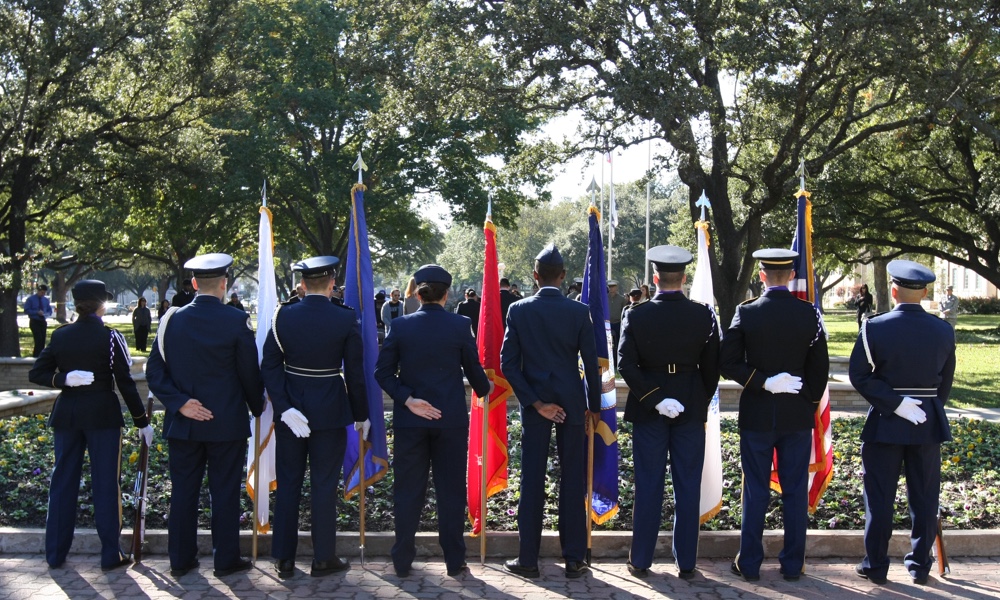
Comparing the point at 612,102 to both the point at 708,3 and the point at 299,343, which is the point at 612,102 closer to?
the point at 708,3

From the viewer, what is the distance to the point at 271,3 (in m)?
32.1

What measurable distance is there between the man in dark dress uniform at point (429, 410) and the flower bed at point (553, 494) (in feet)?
3.15

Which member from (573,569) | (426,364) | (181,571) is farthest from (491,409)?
(181,571)

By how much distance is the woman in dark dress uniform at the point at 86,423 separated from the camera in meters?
6.45

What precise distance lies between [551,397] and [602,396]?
0.81 m

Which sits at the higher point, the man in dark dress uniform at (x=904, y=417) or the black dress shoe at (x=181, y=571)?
the man in dark dress uniform at (x=904, y=417)

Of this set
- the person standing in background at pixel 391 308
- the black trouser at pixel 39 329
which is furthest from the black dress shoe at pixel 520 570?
the black trouser at pixel 39 329

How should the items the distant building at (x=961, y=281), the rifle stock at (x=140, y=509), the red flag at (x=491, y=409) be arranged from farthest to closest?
the distant building at (x=961, y=281) < the red flag at (x=491, y=409) < the rifle stock at (x=140, y=509)

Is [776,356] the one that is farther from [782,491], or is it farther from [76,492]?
[76,492]

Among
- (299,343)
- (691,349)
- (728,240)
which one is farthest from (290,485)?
(728,240)

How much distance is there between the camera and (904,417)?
6160 mm

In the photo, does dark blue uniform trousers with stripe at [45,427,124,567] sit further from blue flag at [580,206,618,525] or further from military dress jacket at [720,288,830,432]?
military dress jacket at [720,288,830,432]

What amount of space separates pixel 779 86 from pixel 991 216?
16816 mm

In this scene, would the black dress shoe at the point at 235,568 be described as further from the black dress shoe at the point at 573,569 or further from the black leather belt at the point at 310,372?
the black dress shoe at the point at 573,569
